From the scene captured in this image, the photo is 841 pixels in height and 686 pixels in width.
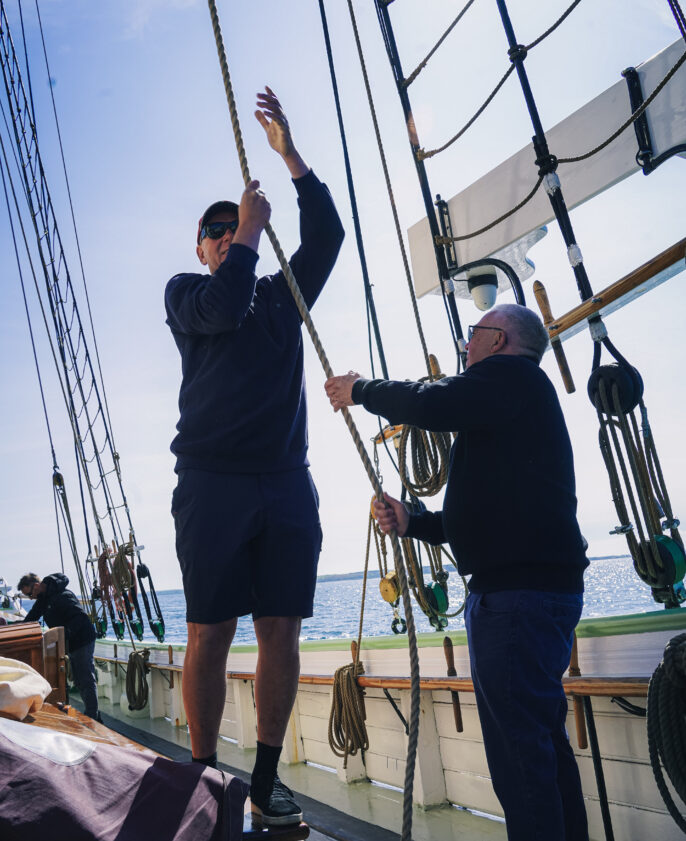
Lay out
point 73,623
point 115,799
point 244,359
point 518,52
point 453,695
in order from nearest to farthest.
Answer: point 115,799 → point 244,359 → point 453,695 → point 518,52 → point 73,623

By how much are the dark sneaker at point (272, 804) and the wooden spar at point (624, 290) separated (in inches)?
64.2

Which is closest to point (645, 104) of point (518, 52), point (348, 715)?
point (518, 52)

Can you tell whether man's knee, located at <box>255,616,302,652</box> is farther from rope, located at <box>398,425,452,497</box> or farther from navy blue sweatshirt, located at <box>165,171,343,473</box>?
rope, located at <box>398,425,452,497</box>

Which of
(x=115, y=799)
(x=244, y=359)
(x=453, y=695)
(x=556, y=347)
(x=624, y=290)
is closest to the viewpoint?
(x=115, y=799)

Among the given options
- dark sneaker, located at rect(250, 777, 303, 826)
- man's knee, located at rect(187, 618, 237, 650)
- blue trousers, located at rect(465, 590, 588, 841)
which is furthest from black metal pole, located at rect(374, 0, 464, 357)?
dark sneaker, located at rect(250, 777, 303, 826)

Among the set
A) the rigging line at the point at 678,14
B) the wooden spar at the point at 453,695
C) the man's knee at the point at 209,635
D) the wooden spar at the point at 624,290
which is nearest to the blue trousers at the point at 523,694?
the man's knee at the point at 209,635

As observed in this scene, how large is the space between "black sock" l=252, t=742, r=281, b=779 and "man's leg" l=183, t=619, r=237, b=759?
0.33 ft

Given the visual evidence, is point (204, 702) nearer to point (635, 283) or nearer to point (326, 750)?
point (635, 283)

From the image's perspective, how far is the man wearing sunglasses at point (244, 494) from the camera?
1404mm

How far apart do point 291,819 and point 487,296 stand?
7.99 ft

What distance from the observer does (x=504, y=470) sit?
58.7 inches

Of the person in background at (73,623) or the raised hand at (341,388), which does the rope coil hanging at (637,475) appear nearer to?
the raised hand at (341,388)

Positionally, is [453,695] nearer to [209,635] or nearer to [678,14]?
[209,635]

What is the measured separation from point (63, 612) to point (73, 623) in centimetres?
14
